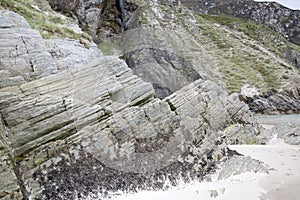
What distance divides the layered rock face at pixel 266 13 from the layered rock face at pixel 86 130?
99802 millimetres

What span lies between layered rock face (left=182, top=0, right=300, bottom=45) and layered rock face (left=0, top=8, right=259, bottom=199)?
3929 inches

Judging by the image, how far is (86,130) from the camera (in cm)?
855

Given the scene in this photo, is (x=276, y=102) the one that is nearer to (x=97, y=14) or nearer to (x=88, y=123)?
(x=97, y=14)

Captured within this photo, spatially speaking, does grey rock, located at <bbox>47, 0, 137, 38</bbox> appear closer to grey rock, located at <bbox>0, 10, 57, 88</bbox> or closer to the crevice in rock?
the crevice in rock

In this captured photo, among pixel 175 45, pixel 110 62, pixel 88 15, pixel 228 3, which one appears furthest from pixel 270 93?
pixel 228 3

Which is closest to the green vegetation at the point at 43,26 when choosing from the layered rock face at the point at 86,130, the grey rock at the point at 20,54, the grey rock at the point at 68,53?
the grey rock at the point at 68,53

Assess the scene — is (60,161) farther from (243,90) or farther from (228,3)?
(228,3)

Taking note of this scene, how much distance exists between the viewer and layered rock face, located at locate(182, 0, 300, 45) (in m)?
102

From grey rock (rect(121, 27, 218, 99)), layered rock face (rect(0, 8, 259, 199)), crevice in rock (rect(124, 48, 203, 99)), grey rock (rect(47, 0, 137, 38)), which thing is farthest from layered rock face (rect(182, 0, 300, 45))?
layered rock face (rect(0, 8, 259, 199))

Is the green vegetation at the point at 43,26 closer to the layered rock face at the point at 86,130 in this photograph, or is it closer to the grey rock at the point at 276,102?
the layered rock face at the point at 86,130

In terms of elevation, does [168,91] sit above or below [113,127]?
below

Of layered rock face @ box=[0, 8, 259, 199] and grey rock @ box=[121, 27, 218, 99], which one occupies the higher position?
layered rock face @ box=[0, 8, 259, 199]

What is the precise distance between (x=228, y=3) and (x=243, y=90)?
3787 inches

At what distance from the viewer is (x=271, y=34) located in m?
73.2
